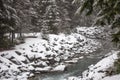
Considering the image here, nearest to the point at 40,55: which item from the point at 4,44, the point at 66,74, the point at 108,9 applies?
the point at 4,44

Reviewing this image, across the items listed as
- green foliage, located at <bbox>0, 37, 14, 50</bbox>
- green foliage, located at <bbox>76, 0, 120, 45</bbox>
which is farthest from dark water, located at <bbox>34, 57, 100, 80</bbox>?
green foliage, located at <bbox>76, 0, 120, 45</bbox>

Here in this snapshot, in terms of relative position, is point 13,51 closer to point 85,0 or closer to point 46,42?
point 46,42

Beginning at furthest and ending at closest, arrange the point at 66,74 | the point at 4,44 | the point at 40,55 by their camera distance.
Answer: the point at 40,55
the point at 4,44
the point at 66,74

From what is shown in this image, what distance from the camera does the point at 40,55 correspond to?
28578 mm

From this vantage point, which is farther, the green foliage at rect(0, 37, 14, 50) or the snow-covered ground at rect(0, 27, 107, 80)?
the green foliage at rect(0, 37, 14, 50)

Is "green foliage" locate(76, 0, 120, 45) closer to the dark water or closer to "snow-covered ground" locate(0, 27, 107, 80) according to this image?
the dark water

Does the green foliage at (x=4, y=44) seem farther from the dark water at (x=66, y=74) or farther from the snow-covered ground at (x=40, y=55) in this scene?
the dark water at (x=66, y=74)

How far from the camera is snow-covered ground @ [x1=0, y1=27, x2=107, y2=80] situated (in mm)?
21672

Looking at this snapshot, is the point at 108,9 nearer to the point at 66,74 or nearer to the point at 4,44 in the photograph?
the point at 66,74

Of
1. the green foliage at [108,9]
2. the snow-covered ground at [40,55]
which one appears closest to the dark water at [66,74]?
the snow-covered ground at [40,55]

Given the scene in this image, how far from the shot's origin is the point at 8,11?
2538 centimetres

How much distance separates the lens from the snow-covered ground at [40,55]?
2167cm

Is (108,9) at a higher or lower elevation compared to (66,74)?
higher

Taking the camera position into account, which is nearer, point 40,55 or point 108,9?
point 108,9
